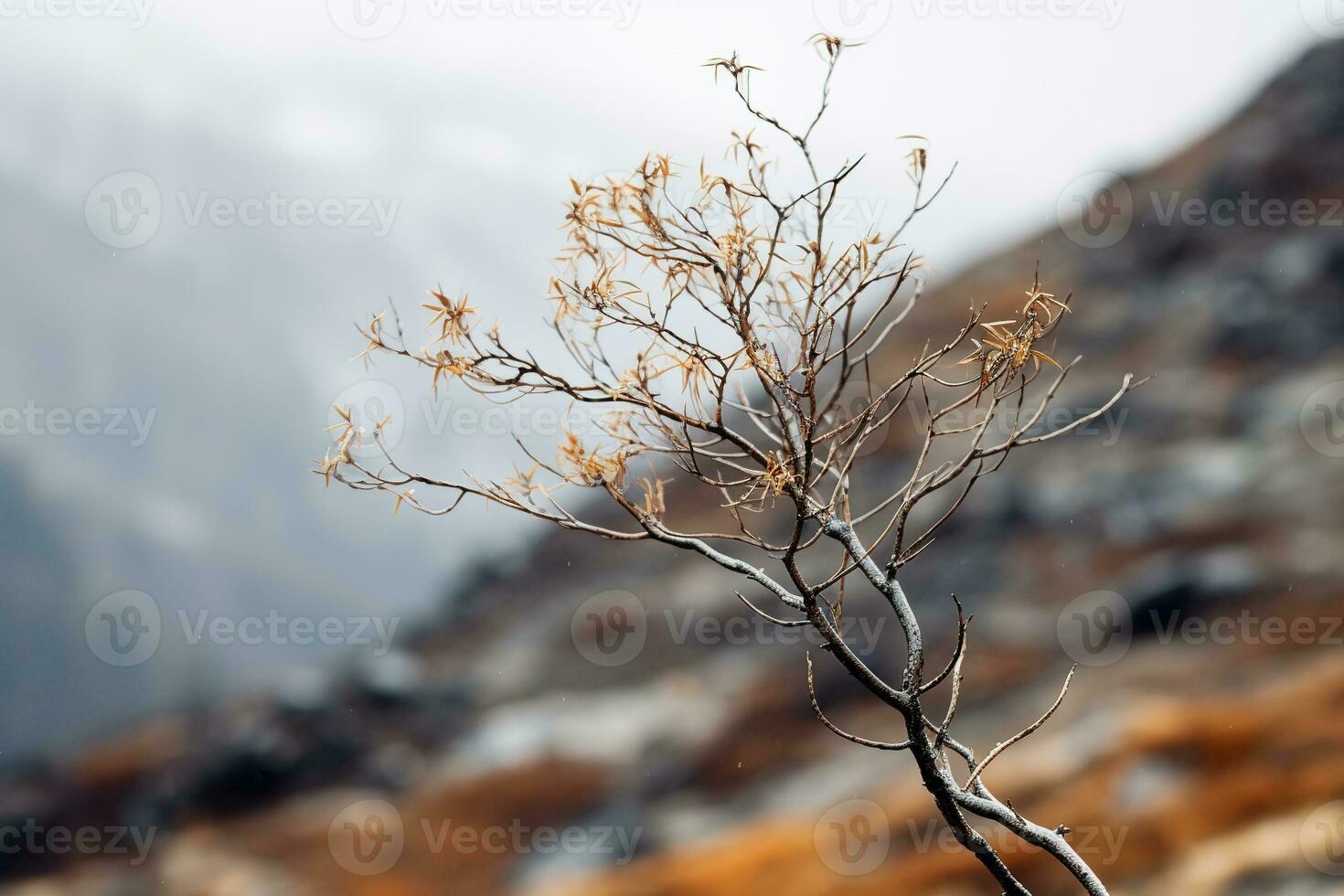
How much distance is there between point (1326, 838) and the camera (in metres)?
15.4

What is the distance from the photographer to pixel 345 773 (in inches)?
1607

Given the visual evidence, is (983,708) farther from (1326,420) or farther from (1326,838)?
(1326,420)

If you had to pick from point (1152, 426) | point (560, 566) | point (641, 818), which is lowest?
point (641, 818)

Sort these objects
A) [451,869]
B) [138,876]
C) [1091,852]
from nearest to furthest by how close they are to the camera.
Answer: [1091,852] → [451,869] → [138,876]

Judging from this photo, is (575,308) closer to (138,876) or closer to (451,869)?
Result: (451,869)

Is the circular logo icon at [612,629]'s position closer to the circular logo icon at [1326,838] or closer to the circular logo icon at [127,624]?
the circular logo icon at [127,624]

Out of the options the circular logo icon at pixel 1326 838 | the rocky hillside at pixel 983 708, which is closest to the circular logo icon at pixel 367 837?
the rocky hillside at pixel 983 708

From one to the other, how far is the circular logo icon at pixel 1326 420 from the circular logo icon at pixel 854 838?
22.8 meters

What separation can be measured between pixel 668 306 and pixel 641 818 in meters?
32.4

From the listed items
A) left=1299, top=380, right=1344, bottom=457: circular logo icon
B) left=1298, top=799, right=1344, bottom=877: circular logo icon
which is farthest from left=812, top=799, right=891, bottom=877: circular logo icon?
left=1299, top=380, right=1344, bottom=457: circular logo icon

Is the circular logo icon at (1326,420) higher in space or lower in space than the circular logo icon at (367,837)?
higher

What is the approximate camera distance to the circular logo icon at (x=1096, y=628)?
31422mm

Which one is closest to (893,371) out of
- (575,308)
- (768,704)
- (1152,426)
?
(1152,426)

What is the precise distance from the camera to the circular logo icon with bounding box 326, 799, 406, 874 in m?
32.7
